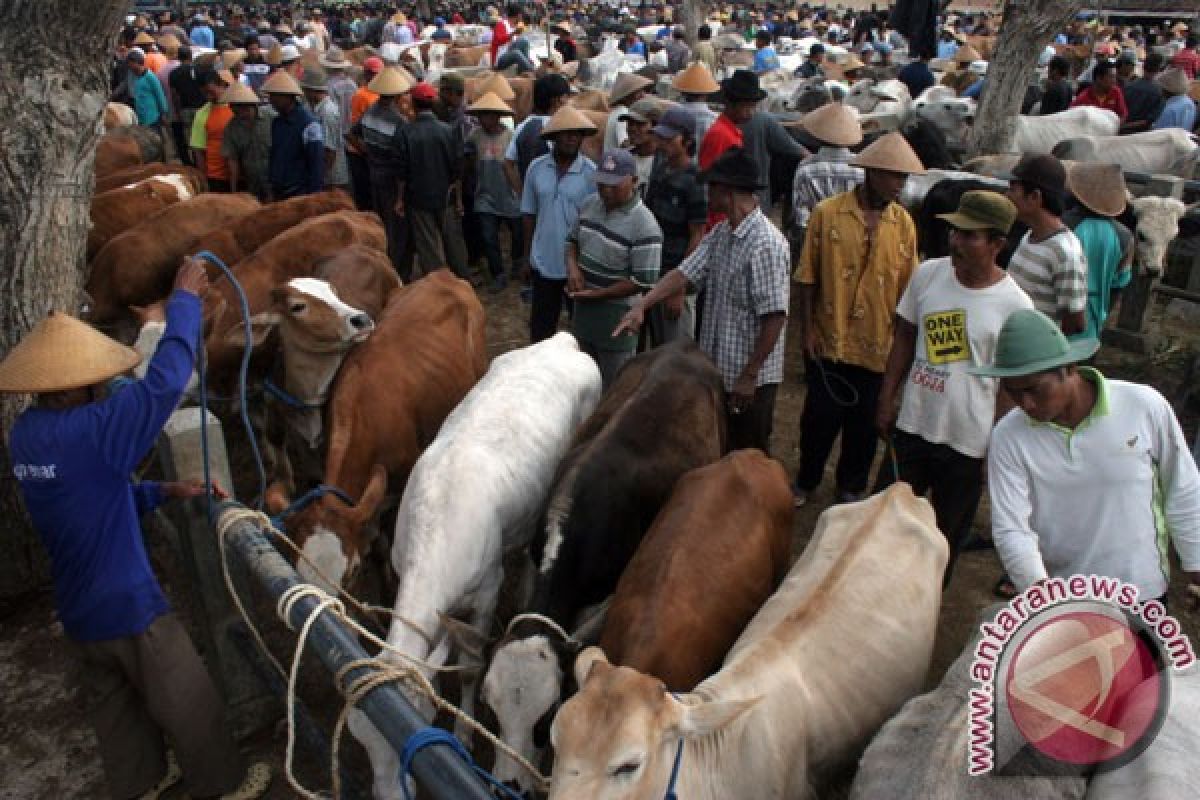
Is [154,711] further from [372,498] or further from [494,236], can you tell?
[494,236]

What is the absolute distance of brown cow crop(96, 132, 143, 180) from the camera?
10.6m

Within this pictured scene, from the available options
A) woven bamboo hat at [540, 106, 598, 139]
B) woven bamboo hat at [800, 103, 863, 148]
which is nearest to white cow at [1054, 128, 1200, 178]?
woven bamboo hat at [800, 103, 863, 148]

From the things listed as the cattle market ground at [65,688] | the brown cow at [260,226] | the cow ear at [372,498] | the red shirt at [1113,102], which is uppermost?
the red shirt at [1113,102]

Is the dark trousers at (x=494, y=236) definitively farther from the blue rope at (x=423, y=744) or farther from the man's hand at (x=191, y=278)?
the blue rope at (x=423, y=744)

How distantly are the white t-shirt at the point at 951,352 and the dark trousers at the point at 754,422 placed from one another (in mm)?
932

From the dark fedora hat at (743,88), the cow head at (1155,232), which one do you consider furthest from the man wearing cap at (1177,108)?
the dark fedora hat at (743,88)

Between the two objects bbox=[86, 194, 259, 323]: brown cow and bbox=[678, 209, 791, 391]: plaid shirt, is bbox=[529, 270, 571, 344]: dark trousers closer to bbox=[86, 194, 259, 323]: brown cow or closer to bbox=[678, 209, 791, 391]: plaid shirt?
bbox=[678, 209, 791, 391]: plaid shirt

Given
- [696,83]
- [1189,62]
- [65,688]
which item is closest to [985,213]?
[65,688]

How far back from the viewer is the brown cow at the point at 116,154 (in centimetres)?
1059

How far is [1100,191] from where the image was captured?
5.28 meters

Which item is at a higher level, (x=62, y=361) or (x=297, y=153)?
(x=62, y=361)

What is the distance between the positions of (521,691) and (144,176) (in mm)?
8299

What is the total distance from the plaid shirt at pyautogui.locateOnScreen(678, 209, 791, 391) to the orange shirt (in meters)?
6.58

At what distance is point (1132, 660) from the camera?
2.17 metres
